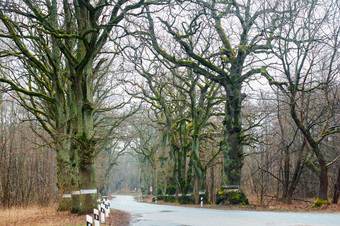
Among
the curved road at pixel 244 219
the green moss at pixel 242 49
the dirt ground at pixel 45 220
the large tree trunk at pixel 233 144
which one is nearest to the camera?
the curved road at pixel 244 219

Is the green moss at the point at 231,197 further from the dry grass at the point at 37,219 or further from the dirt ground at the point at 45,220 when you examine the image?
the dry grass at the point at 37,219

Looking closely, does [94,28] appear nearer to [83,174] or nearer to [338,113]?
[83,174]

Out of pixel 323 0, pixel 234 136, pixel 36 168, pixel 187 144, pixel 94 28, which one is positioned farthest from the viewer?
pixel 187 144

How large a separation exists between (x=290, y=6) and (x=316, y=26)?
147cm

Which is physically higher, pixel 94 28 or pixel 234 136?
pixel 94 28

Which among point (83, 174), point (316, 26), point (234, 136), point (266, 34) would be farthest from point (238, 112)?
point (83, 174)

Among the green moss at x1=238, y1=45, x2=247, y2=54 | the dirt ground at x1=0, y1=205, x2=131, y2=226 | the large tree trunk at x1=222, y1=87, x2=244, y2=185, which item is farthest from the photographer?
the large tree trunk at x1=222, y1=87, x2=244, y2=185

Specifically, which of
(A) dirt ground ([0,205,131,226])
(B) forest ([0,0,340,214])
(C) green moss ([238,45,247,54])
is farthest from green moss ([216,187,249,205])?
(C) green moss ([238,45,247,54])

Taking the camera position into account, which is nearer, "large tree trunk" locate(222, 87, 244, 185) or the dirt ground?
the dirt ground

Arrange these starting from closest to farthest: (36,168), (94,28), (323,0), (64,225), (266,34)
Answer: (64,225)
(94,28)
(323,0)
(266,34)
(36,168)

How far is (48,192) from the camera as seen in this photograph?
22844 mm

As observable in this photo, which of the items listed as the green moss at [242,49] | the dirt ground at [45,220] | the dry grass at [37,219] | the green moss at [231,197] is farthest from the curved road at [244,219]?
the green moss at [242,49]

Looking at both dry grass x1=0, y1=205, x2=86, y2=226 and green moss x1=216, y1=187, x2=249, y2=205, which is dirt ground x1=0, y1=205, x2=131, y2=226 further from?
green moss x1=216, y1=187, x2=249, y2=205

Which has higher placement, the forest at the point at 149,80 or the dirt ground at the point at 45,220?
the forest at the point at 149,80
